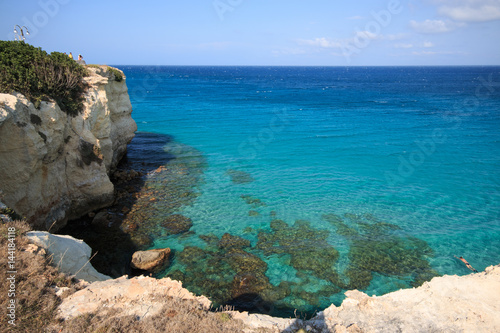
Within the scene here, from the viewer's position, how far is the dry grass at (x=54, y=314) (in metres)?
7.26

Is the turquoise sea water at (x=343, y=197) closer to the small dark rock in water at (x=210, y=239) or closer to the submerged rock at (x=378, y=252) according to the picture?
the submerged rock at (x=378, y=252)

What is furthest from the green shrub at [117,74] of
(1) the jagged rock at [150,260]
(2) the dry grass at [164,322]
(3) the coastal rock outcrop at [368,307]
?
(2) the dry grass at [164,322]

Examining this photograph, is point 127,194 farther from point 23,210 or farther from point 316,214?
point 316,214

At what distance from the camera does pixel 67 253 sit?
1060cm

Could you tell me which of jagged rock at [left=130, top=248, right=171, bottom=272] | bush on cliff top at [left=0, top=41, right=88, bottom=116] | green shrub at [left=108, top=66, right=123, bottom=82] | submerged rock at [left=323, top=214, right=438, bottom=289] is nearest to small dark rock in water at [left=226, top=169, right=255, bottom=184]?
submerged rock at [left=323, top=214, right=438, bottom=289]

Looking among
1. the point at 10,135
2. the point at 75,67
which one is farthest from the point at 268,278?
the point at 75,67

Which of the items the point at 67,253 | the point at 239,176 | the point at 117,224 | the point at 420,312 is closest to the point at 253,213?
the point at 239,176

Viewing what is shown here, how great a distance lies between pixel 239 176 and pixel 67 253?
16299 mm

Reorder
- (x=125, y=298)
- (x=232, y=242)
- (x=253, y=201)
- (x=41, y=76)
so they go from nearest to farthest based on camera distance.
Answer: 1. (x=125, y=298)
2. (x=41, y=76)
3. (x=232, y=242)
4. (x=253, y=201)

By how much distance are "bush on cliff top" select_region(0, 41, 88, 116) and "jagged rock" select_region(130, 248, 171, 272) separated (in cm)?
921

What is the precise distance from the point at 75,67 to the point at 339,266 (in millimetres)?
20443

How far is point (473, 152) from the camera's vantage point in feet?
107

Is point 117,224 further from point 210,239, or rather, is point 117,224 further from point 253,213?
point 253,213

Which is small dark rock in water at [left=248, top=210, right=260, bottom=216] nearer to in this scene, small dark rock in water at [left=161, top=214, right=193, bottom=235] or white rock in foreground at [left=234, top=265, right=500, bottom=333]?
small dark rock in water at [left=161, top=214, right=193, bottom=235]
